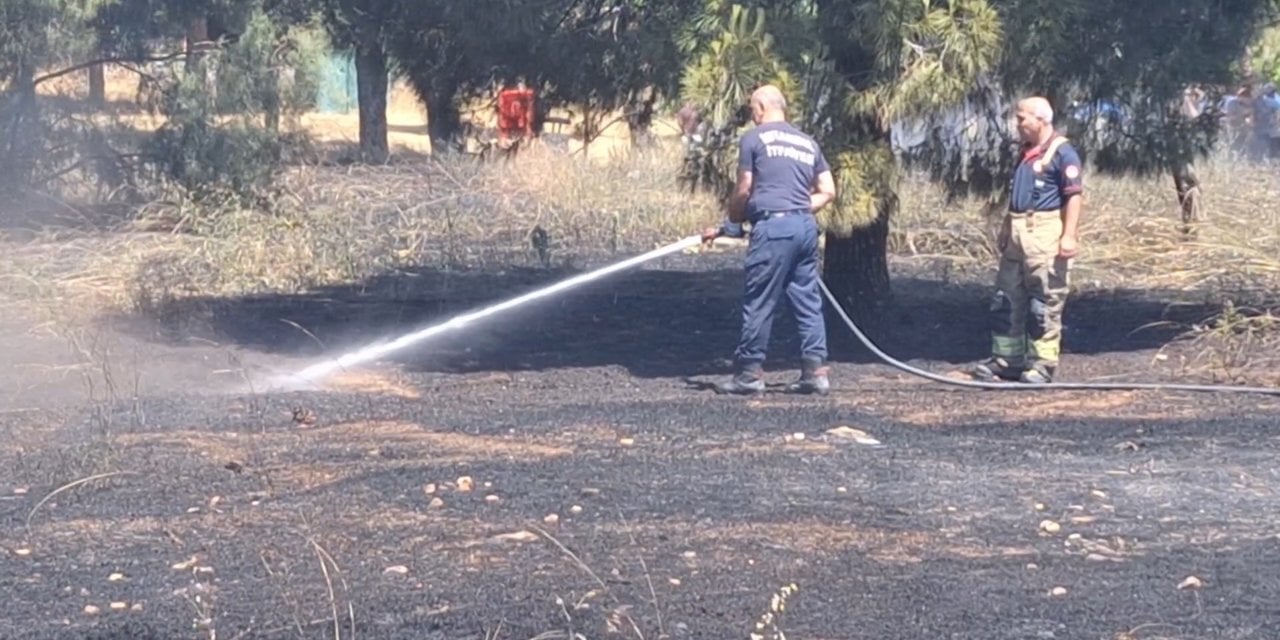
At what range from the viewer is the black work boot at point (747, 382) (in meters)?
9.71

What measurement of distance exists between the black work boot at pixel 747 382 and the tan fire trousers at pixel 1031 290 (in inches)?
55.3

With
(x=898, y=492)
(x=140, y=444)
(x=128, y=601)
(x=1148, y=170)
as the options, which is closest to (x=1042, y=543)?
(x=898, y=492)

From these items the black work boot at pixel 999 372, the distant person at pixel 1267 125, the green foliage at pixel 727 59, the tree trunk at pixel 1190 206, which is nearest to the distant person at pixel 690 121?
the green foliage at pixel 727 59

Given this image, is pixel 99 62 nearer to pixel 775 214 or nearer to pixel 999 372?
pixel 775 214

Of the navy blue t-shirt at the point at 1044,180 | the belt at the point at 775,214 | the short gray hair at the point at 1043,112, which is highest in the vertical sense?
the short gray hair at the point at 1043,112

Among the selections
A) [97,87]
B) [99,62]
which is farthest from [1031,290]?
[97,87]

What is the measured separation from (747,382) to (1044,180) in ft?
6.35

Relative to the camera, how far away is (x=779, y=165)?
926cm

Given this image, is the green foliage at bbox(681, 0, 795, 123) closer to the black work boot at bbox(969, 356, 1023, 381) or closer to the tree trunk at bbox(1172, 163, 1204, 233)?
the black work boot at bbox(969, 356, 1023, 381)

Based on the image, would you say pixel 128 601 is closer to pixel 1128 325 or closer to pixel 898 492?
A: pixel 898 492

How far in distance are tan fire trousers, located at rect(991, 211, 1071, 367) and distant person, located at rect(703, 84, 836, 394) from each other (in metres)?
1.07

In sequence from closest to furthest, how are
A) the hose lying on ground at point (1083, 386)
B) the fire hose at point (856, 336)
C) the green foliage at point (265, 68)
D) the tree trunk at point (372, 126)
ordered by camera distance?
the hose lying on ground at point (1083, 386) < the fire hose at point (856, 336) < the green foliage at point (265, 68) < the tree trunk at point (372, 126)

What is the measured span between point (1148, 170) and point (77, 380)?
6.39 m

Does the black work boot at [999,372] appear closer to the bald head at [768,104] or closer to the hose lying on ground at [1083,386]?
the hose lying on ground at [1083,386]
